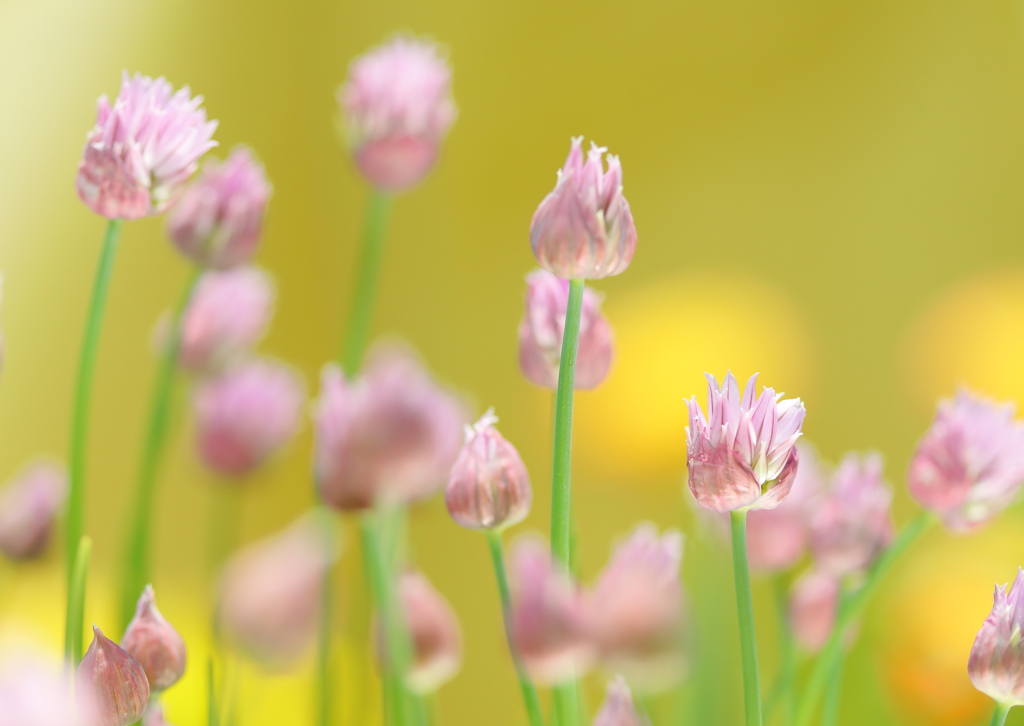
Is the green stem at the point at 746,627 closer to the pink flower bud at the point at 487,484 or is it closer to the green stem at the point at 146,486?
the pink flower bud at the point at 487,484

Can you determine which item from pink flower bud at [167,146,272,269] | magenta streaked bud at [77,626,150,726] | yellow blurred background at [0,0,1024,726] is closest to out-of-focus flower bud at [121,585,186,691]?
magenta streaked bud at [77,626,150,726]

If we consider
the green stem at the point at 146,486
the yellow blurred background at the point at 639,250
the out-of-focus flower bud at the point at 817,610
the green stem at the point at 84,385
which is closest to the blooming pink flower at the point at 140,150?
the green stem at the point at 84,385

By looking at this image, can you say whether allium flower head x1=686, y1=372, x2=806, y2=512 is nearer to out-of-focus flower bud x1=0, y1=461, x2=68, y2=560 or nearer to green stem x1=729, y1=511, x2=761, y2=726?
green stem x1=729, y1=511, x2=761, y2=726

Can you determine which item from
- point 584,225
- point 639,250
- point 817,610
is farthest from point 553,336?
point 639,250

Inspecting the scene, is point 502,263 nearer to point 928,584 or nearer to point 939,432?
point 928,584

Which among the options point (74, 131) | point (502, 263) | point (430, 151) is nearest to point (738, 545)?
point (430, 151)

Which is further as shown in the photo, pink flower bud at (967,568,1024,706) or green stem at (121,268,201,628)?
green stem at (121,268,201,628)

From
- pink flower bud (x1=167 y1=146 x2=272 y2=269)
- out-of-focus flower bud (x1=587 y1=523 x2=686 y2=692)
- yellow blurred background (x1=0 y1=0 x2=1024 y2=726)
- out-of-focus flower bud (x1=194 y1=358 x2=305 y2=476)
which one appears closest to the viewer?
out-of-focus flower bud (x1=587 y1=523 x2=686 y2=692)

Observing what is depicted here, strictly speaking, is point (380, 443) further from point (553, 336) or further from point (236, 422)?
point (236, 422)
